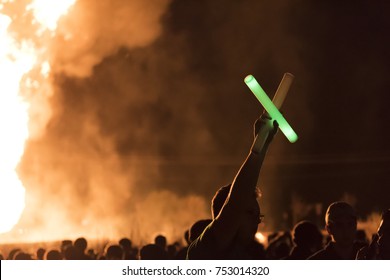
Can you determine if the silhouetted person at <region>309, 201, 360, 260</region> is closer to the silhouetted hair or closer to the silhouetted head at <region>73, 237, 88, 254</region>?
the silhouetted hair

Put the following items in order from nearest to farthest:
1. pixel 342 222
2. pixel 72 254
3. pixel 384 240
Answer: pixel 384 240, pixel 342 222, pixel 72 254

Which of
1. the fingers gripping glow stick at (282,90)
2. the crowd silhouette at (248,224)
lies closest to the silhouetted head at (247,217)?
the crowd silhouette at (248,224)

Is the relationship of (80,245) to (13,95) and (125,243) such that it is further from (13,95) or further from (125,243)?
(13,95)

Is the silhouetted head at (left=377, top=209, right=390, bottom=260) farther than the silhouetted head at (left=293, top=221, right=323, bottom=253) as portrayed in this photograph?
No

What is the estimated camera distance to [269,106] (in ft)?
10.3

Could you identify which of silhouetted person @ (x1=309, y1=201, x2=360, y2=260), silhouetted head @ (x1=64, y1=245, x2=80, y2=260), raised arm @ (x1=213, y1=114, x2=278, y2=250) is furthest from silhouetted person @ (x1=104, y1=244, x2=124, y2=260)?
raised arm @ (x1=213, y1=114, x2=278, y2=250)

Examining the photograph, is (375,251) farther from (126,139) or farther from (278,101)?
(126,139)

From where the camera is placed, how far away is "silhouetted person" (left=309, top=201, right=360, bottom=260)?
177 inches

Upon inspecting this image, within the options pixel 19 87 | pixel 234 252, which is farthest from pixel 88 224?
pixel 234 252

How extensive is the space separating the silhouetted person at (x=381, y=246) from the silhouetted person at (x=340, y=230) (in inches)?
8.7

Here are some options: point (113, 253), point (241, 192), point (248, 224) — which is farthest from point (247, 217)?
point (113, 253)

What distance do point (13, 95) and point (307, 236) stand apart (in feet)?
41.0

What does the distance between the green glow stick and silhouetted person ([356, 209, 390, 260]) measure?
141 centimetres

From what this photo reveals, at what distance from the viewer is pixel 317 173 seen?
28938 mm
